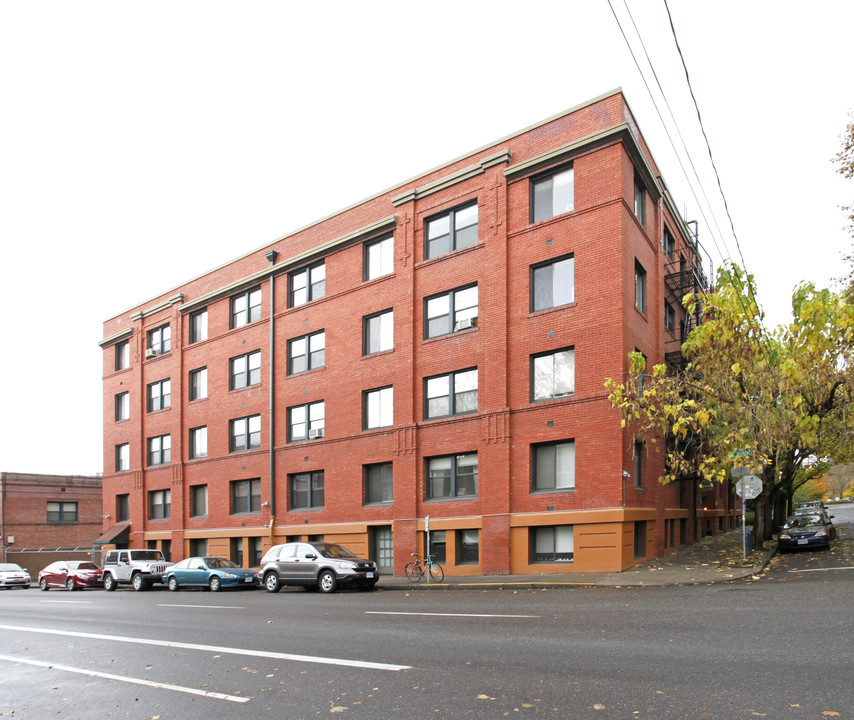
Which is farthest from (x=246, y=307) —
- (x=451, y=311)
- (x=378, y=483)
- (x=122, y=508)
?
(x=122, y=508)

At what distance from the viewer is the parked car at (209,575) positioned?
26531mm

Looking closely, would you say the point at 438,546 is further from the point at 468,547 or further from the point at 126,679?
the point at 126,679

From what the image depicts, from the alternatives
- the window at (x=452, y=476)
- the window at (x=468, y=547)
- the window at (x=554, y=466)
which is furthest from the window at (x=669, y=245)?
the window at (x=468, y=547)

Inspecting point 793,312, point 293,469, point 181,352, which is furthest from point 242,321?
point 793,312

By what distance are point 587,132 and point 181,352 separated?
23.8 metres

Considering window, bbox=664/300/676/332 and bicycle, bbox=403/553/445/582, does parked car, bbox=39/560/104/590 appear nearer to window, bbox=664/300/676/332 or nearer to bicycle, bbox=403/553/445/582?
bicycle, bbox=403/553/445/582

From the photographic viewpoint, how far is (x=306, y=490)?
105ft

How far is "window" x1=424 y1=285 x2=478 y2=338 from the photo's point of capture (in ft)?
87.3

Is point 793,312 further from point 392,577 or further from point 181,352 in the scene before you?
point 181,352

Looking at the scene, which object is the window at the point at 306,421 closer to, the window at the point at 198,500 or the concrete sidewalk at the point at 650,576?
the window at the point at 198,500

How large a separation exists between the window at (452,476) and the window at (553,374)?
3.36m

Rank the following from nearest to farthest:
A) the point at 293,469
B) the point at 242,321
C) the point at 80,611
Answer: the point at 80,611 → the point at 293,469 → the point at 242,321

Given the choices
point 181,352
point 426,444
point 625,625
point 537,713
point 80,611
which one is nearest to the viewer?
point 537,713

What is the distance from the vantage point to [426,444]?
27.0m
